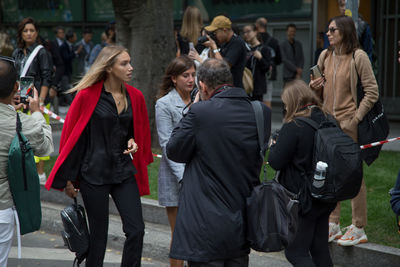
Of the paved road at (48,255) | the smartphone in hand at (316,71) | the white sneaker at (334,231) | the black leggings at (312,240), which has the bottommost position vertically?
the paved road at (48,255)

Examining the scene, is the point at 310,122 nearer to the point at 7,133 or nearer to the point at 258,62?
the point at 7,133

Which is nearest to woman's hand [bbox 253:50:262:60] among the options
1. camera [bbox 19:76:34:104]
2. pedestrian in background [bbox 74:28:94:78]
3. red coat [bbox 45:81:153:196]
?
red coat [bbox 45:81:153:196]

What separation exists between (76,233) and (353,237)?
8.11 ft

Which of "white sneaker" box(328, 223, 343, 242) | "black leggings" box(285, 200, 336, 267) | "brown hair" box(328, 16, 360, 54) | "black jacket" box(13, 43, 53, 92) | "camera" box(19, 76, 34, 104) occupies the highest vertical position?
"brown hair" box(328, 16, 360, 54)

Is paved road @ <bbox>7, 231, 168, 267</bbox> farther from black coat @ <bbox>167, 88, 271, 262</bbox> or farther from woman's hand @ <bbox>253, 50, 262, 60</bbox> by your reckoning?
woman's hand @ <bbox>253, 50, 262, 60</bbox>

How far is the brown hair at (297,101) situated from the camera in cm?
486

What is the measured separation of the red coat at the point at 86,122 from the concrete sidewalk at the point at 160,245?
1.43 metres

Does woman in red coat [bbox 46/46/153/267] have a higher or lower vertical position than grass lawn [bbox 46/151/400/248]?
higher

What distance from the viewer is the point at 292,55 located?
45.8ft

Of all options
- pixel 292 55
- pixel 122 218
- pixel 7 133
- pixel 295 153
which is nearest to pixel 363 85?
pixel 295 153

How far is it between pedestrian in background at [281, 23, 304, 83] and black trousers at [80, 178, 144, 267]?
9222 millimetres

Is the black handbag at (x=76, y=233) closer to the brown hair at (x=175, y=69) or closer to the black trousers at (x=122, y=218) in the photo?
the black trousers at (x=122, y=218)

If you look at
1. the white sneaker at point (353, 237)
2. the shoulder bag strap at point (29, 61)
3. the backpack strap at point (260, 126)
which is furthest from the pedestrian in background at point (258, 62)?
the backpack strap at point (260, 126)

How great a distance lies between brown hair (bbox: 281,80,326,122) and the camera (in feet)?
15.9
